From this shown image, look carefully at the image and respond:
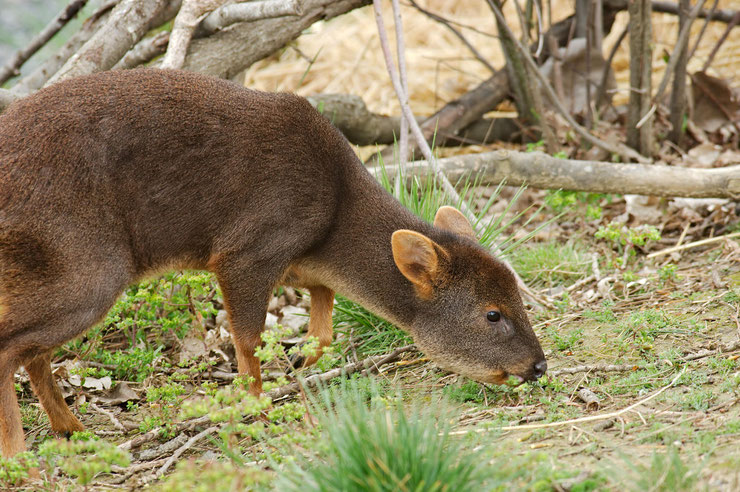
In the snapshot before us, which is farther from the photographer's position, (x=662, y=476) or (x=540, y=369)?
(x=540, y=369)

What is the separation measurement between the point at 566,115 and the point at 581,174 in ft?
2.85

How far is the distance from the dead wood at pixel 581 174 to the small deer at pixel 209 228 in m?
1.76

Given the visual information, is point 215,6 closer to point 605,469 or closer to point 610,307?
Result: point 610,307

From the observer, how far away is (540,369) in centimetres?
486

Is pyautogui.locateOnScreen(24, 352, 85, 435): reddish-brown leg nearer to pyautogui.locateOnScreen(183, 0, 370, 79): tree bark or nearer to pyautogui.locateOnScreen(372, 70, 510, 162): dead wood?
pyautogui.locateOnScreen(183, 0, 370, 79): tree bark

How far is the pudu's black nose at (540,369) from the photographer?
191 inches

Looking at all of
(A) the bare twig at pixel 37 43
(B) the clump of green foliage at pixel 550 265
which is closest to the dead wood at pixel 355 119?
(B) the clump of green foliage at pixel 550 265

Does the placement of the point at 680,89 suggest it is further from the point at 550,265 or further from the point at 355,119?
the point at 355,119

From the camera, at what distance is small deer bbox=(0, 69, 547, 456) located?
438 cm

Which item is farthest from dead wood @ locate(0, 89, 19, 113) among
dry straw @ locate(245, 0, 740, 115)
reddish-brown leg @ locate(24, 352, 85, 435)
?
dry straw @ locate(245, 0, 740, 115)

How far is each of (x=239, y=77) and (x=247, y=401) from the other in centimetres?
457

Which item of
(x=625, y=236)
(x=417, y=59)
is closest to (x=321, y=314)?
(x=625, y=236)

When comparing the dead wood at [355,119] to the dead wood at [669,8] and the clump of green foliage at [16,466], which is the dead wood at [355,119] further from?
the clump of green foliage at [16,466]

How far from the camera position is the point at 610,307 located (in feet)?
19.4
